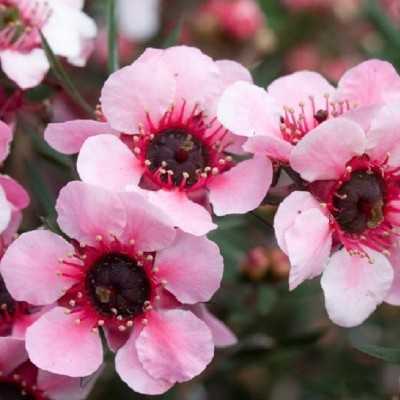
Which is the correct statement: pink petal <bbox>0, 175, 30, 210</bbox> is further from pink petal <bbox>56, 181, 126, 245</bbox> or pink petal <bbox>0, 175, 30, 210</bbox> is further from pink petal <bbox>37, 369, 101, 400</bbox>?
pink petal <bbox>37, 369, 101, 400</bbox>

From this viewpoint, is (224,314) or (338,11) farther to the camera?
(338,11)

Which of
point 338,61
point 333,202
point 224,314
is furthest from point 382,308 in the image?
point 333,202

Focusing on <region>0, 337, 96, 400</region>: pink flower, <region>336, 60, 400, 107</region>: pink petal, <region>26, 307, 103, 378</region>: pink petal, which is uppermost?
<region>336, 60, 400, 107</region>: pink petal

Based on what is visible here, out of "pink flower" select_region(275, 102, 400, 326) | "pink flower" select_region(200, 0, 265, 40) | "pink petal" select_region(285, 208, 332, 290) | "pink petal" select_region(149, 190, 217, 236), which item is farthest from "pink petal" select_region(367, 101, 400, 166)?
"pink flower" select_region(200, 0, 265, 40)

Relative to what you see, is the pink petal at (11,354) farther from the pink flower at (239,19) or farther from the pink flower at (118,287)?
the pink flower at (239,19)

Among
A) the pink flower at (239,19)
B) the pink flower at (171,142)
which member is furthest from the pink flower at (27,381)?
the pink flower at (239,19)

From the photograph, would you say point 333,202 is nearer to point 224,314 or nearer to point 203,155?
point 203,155

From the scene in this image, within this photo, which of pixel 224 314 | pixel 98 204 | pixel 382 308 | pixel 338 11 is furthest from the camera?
pixel 338 11
